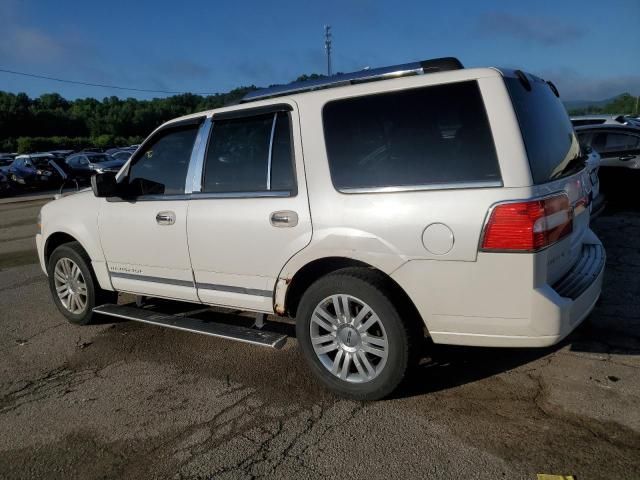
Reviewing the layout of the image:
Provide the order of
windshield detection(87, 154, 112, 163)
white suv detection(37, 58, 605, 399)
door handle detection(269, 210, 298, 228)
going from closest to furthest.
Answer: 1. white suv detection(37, 58, 605, 399)
2. door handle detection(269, 210, 298, 228)
3. windshield detection(87, 154, 112, 163)

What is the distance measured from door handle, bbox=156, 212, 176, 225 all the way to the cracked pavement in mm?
1104

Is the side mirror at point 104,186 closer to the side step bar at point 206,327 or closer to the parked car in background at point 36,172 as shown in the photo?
the side step bar at point 206,327

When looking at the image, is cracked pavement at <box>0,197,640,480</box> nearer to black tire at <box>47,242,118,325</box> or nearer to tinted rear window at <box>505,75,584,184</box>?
black tire at <box>47,242,118,325</box>

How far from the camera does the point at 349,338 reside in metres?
3.39

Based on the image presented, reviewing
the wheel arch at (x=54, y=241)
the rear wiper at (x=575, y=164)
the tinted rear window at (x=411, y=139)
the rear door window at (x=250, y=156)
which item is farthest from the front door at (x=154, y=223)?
the rear wiper at (x=575, y=164)

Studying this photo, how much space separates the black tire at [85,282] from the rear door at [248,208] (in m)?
1.43

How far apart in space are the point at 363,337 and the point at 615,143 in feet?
28.4

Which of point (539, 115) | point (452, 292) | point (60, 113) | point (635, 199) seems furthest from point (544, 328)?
point (60, 113)

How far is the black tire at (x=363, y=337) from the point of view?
3.16m

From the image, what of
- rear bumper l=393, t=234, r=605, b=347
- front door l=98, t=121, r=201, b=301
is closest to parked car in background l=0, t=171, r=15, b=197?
front door l=98, t=121, r=201, b=301

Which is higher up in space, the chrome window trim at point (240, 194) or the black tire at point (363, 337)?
the chrome window trim at point (240, 194)

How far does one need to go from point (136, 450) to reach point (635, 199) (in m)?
9.69

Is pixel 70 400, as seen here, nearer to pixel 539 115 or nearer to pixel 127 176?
pixel 127 176

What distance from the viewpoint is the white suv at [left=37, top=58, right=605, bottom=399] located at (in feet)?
9.43
